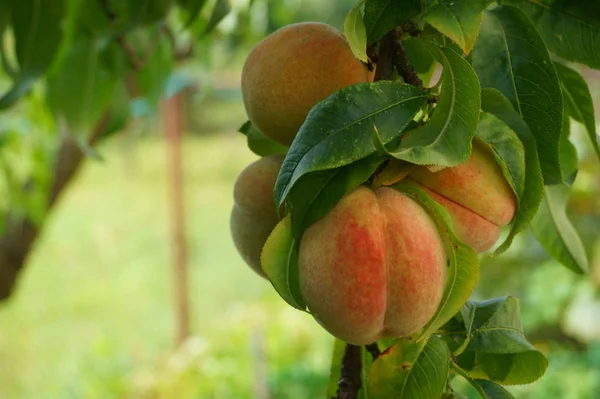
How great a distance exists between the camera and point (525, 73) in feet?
1.30

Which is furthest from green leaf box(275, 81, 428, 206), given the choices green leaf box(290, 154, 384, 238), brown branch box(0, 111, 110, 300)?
brown branch box(0, 111, 110, 300)

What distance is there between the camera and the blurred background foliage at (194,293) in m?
2.51

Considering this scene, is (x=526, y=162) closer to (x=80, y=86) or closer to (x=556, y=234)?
(x=556, y=234)

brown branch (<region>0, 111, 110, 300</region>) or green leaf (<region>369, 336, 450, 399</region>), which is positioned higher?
green leaf (<region>369, 336, 450, 399</region>)

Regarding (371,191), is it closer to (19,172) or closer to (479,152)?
(479,152)

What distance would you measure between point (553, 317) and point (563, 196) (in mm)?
2633

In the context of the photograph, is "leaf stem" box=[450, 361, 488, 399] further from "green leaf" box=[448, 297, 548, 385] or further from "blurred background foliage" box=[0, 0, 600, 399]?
"blurred background foliage" box=[0, 0, 600, 399]

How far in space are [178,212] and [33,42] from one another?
1.85 m

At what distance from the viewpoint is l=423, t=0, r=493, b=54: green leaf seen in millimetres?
339

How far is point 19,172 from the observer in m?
1.39

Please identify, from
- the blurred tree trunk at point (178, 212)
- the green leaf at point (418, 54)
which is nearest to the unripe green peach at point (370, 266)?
the green leaf at point (418, 54)

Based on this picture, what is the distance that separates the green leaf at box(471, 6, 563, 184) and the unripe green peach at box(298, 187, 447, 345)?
0.09 meters

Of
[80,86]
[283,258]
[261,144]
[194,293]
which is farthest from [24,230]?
[194,293]

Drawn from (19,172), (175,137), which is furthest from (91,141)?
(175,137)
